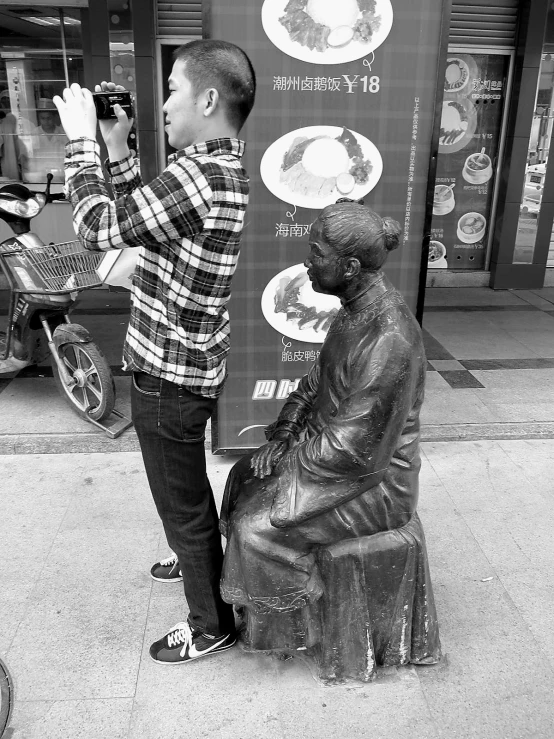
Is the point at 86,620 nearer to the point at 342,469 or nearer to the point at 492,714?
the point at 342,469

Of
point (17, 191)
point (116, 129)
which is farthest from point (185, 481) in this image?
point (17, 191)

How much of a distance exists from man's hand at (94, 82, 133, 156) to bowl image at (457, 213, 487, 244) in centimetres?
627

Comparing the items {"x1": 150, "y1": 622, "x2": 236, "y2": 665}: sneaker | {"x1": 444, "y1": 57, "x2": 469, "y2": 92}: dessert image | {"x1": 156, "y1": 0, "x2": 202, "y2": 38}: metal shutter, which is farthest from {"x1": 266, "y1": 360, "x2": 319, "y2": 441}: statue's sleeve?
{"x1": 444, "y1": 57, "x2": 469, "y2": 92}: dessert image

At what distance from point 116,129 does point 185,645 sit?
1759 millimetres

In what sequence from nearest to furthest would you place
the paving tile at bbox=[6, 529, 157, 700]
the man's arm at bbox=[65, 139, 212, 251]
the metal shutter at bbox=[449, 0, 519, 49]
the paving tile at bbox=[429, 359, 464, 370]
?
the man's arm at bbox=[65, 139, 212, 251]
the paving tile at bbox=[6, 529, 157, 700]
the paving tile at bbox=[429, 359, 464, 370]
the metal shutter at bbox=[449, 0, 519, 49]

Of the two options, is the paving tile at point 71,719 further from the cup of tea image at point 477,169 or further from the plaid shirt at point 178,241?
the cup of tea image at point 477,169

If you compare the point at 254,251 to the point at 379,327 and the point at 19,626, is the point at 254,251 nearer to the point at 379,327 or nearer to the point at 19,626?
the point at 379,327

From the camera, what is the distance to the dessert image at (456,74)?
7.09 m

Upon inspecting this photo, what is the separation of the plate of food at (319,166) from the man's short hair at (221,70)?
1.30m

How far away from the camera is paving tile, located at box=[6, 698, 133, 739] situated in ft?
6.70

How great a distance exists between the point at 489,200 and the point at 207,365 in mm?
6563

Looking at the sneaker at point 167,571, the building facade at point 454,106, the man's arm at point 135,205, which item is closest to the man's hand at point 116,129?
the man's arm at point 135,205

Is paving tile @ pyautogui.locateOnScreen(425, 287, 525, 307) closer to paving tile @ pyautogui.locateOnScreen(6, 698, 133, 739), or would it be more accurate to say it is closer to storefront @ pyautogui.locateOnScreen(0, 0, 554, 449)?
storefront @ pyautogui.locateOnScreen(0, 0, 554, 449)

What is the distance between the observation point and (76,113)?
5.87 feet
